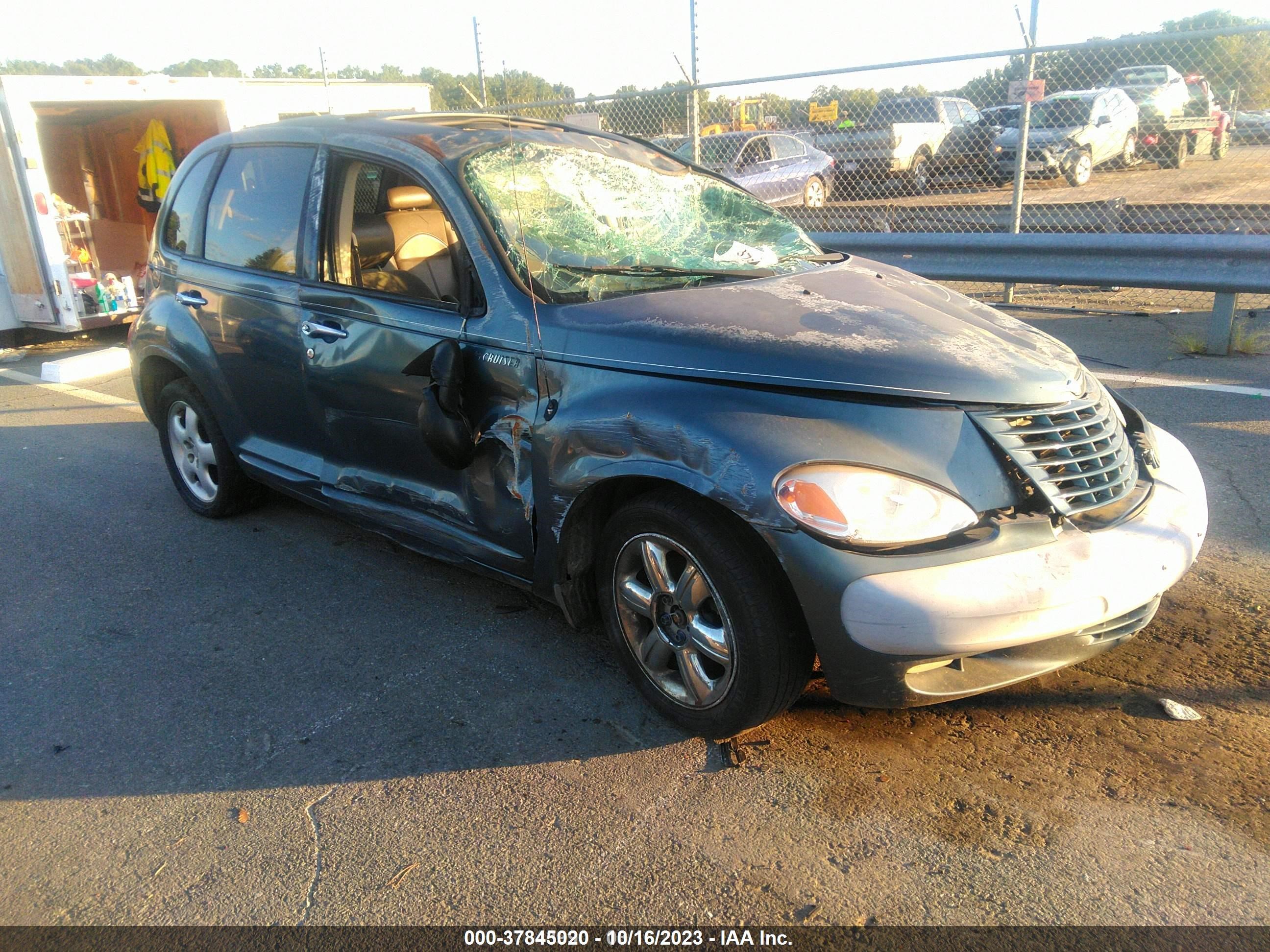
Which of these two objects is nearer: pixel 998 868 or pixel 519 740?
pixel 998 868

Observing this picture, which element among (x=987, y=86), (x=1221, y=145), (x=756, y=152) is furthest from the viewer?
(x=1221, y=145)

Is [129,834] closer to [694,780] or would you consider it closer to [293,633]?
[293,633]

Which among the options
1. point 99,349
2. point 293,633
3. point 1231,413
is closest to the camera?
point 293,633

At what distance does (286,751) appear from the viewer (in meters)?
3.13

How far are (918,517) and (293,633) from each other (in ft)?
8.21

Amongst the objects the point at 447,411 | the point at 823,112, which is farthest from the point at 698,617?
the point at 823,112

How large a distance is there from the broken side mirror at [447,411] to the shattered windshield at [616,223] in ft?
1.26

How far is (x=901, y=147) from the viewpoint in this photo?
49.6 feet

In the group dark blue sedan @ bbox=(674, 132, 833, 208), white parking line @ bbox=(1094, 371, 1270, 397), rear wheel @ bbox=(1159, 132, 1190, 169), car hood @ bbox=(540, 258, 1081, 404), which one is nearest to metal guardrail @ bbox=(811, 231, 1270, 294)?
white parking line @ bbox=(1094, 371, 1270, 397)

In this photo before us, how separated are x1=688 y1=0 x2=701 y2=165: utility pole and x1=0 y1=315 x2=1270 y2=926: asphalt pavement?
22.3 feet

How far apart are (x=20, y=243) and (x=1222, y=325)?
417 inches

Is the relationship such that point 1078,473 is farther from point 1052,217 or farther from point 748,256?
point 1052,217

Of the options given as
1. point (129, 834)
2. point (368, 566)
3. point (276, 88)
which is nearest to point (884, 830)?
point (129, 834)

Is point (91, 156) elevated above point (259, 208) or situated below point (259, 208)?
above
